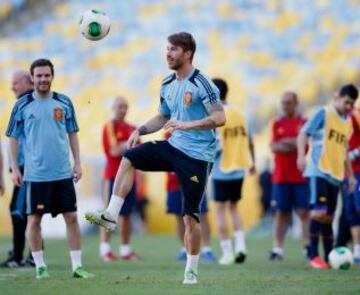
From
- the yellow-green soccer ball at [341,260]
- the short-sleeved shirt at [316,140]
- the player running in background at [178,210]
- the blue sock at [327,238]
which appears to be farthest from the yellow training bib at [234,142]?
the yellow-green soccer ball at [341,260]

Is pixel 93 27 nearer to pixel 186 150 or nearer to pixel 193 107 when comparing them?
pixel 193 107

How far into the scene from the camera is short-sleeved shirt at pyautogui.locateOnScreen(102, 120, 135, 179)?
13.7 m

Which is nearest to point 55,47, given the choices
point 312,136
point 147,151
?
point 312,136

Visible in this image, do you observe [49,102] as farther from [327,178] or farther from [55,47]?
[55,47]

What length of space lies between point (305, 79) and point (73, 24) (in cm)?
594

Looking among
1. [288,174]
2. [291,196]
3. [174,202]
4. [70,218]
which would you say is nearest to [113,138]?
[174,202]

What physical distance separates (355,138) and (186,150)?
13.5ft

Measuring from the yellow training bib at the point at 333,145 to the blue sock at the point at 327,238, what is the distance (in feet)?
1.89

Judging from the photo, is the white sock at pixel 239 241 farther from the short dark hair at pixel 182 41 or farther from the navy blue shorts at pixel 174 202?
the short dark hair at pixel 182 41

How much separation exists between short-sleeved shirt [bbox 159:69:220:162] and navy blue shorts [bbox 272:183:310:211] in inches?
197

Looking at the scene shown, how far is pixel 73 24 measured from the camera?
25.3 meters

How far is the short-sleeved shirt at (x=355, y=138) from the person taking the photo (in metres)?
12.0

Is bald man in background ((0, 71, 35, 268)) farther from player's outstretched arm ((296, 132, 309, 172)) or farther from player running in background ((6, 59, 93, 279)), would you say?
player's outstretched arm ((296, 132, 309, 172))

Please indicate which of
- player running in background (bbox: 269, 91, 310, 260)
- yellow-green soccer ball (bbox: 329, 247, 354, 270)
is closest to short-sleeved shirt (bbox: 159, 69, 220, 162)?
yellow-green soccer ball (bbox: 329, 247, 354, 270)
